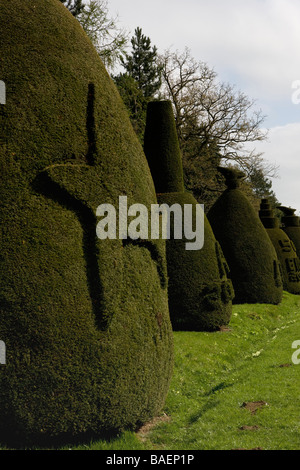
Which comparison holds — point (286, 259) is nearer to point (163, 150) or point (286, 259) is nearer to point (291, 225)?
point (291, 225)

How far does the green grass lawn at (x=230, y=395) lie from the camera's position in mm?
5199

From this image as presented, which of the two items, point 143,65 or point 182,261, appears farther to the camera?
point 143,65

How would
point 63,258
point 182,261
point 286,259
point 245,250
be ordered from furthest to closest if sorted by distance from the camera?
point 286,259
point 245,250
point 182,261
point 63,258

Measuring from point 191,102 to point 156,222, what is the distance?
24903mm

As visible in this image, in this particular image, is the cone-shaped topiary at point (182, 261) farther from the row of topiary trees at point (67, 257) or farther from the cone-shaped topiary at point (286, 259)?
the cone-shaped topiary at point (286, 259)

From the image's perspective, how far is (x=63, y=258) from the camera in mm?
4609

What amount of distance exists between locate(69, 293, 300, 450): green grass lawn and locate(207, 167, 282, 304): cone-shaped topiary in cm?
327

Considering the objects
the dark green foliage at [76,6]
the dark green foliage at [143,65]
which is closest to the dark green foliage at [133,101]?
the dark green foliage at [76,6]

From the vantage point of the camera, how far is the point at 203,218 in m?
11.7

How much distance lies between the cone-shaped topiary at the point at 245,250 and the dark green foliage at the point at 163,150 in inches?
183

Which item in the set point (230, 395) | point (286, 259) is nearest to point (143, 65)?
point (286, 259)

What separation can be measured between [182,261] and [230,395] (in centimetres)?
427

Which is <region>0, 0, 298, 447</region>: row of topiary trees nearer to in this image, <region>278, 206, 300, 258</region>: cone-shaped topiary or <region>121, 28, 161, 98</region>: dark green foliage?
<region>278, 206, 300, 258</region>: cone-shaped topiary
